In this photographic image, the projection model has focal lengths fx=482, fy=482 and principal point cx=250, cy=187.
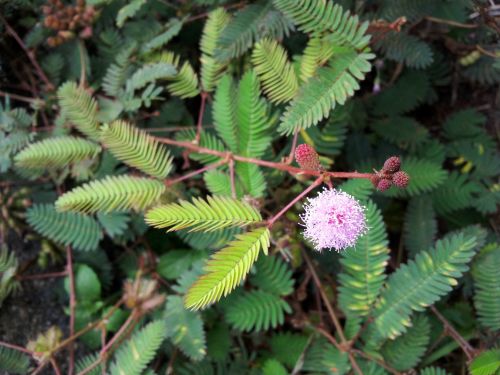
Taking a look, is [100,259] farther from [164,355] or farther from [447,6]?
[447,6]

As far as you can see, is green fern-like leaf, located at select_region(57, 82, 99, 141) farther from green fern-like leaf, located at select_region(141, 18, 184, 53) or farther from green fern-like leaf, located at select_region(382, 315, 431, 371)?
green fern-like leaf, located at select_region(382, 315, 431, 371)

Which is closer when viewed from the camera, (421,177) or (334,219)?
(334,219)

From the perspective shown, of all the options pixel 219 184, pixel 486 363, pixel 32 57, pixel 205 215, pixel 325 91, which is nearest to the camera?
pixel 205 215

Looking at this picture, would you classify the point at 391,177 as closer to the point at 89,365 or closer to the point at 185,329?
the point at 185,329

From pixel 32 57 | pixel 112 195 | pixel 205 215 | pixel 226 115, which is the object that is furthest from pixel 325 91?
pixel 32 57

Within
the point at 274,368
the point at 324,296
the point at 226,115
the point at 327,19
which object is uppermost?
the point at 327,19

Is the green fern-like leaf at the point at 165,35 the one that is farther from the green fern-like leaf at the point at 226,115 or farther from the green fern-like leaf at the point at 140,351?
the green fern-like leaf at the point at 140,351

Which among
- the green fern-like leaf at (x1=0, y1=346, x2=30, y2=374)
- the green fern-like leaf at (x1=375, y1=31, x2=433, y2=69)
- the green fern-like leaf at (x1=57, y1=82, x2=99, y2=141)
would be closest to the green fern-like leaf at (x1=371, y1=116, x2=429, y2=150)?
the green fern-like leaf at (x1=375, y1=31, x2=433, y2=69)

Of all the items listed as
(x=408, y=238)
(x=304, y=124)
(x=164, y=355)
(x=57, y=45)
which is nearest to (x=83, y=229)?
(x=164, y=355)
